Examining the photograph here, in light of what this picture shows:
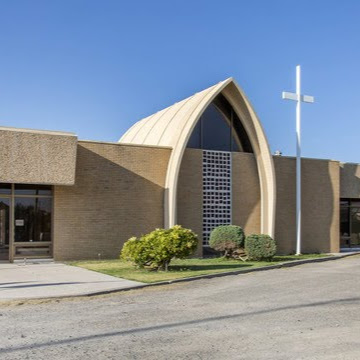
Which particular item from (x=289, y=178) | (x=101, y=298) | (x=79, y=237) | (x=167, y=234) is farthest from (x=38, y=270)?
(x=289, y=178)

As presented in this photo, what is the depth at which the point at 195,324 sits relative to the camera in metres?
8.12

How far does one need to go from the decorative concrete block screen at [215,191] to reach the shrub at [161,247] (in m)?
6.93

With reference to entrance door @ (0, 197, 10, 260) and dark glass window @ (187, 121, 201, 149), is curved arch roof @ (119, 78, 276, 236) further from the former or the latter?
entrance door @ (0, 197, 10, 260)

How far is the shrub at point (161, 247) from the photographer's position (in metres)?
14.9

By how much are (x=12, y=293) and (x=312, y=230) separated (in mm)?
17112

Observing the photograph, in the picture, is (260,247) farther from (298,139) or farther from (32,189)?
(32,189)

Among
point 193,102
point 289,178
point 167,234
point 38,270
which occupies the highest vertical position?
point 193,102

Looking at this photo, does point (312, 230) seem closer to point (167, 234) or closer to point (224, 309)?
point (167, 234)

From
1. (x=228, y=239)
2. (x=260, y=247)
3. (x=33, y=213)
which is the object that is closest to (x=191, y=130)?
(x=228, y=239)

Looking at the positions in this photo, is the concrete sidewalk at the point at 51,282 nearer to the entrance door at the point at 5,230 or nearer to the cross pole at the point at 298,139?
the entrance door at the point at 5,230

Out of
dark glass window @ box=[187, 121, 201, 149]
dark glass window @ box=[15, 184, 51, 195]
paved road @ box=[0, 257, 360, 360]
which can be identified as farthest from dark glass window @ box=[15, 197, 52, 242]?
paved road @ box=[0, 257, 360, 360]

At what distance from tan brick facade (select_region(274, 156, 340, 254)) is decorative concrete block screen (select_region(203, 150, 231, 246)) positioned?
274 centimetres

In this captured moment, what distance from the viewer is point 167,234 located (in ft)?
49.9

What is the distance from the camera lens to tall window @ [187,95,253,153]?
22734 millimetres
